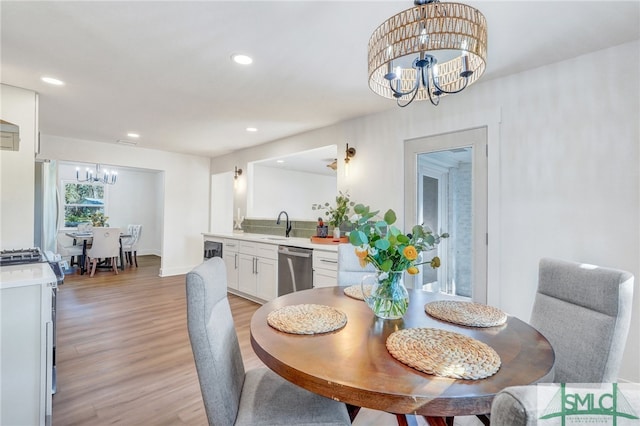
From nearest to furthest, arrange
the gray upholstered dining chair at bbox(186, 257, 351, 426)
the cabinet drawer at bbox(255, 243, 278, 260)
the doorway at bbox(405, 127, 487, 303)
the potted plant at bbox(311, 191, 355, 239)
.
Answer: the gray upholstered dining chair at bbox(186, 257, 351, 426) → the doorway at bbox(405, 127, 487, 303) → the potted plant at bbox(311, 191, 355, 239) → the cabinet drawer at bbox(255, 243, 278, 260)

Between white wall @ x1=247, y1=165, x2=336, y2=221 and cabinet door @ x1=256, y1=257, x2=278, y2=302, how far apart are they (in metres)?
2.36

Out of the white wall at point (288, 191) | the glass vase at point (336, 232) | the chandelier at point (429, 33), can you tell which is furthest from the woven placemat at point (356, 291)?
the white wall at point (288, 191)

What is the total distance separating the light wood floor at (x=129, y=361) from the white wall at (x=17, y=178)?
1.07m

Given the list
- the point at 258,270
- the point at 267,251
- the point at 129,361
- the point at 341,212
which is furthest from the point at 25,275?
the point at 341,212

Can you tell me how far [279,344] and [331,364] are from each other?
0.72 ft

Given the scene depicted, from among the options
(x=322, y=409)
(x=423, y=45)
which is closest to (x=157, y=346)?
(x=322, y=409)

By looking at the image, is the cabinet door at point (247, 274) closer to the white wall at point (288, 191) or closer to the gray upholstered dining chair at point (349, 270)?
the white wall at point (288, 191)

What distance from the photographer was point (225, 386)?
1.09 m

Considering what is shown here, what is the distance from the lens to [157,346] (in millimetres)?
2816

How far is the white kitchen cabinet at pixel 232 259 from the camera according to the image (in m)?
4.56

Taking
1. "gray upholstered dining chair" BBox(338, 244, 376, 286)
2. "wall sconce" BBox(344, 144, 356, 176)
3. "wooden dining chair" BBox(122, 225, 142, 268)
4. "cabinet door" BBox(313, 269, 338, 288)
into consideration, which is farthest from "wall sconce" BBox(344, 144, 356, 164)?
"wooden dining chair" BBox(122, 225, 142, 268)

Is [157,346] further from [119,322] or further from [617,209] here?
[617,209]

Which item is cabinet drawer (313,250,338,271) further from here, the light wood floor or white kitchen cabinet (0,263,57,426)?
white kitchen cabinet (0,263,57,426)

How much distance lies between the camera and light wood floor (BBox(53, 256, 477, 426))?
6.10 feet
